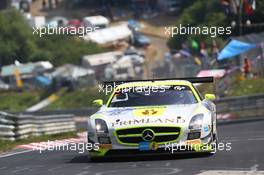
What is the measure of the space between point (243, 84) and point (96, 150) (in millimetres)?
23681

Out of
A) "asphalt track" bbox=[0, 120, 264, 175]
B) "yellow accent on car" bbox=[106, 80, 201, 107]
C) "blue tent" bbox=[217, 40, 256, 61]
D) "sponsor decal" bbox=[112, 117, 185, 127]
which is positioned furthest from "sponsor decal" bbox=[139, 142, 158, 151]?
"blue tent" bbox=[217, 40, 256, 61]

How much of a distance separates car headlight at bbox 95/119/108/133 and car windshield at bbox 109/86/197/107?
0.94 m

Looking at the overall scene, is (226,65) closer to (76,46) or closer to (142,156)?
(142,156)

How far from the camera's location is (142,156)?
42.1 ft

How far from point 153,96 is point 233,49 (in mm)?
26249

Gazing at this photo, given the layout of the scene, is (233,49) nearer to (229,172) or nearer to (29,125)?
(29,125)

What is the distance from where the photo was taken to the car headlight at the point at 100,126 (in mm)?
12234

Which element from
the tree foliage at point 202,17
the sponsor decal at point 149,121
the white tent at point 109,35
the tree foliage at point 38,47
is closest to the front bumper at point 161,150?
the sponsor decal at point 149,121

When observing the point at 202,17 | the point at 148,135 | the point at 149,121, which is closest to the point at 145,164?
the point at 148,135

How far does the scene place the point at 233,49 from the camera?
39.1 m

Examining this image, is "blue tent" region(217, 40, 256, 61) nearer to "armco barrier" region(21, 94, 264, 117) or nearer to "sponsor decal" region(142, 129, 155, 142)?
"armco barrier" region(21, 94, 264, 117)

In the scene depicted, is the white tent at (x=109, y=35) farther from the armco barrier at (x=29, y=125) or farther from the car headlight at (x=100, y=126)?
the car headlight at (x=100, y=126)

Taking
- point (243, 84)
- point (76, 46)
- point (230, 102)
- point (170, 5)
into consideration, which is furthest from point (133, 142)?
point (170, 5)

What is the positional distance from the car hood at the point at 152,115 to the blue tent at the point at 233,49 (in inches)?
1021
